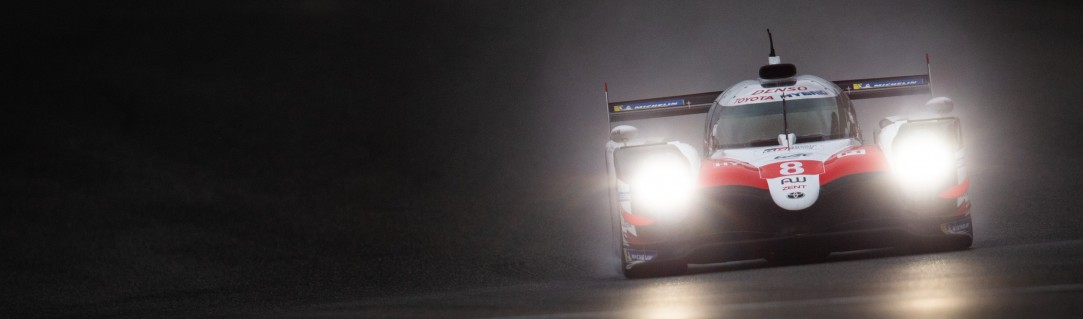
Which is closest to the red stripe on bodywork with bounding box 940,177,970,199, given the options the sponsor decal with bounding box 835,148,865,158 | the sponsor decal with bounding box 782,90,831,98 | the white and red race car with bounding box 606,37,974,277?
the white and red race car with bounding box 606,37,974,277

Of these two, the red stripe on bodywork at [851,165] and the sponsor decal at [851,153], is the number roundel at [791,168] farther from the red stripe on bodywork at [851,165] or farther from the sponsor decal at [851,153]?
the sponsor decal at [851,153]

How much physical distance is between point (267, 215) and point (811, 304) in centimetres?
1202

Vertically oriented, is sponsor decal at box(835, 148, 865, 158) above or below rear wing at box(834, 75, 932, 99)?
below

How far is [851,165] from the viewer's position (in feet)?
27.2

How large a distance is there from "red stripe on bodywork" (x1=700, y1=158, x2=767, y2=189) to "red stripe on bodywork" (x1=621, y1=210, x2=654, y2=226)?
0.42 metres

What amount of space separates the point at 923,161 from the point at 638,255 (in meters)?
1.88

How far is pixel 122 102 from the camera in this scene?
976 inches

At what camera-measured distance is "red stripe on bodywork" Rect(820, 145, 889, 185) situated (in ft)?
26.9

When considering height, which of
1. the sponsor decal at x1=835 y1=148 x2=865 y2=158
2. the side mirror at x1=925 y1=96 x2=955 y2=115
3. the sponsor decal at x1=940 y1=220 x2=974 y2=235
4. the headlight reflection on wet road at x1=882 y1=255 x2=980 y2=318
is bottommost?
the headlight reflection on wet road at x1=882 y1=255 x2=980 y2=318

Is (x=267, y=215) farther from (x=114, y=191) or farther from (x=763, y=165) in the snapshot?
(x=763, y=165)

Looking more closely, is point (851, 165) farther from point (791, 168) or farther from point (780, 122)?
point (780, 122)

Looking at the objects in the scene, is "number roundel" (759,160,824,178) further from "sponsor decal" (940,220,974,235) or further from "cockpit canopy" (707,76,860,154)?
"cockpit canopy" (707,76,860,154)

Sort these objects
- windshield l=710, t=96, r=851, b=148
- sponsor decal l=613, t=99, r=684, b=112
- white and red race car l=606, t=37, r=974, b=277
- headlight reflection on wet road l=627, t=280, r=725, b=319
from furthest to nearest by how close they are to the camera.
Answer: sponsor decal l=613, t=99, r=684, b=112, windshield l=710, t=96, r=851, b=148, white and red race car l=606, t=37, r=974, b=277, headlight reflection on wet road l=627, t=280, r=725, b=319

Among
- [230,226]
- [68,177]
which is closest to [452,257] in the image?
[230,226]
